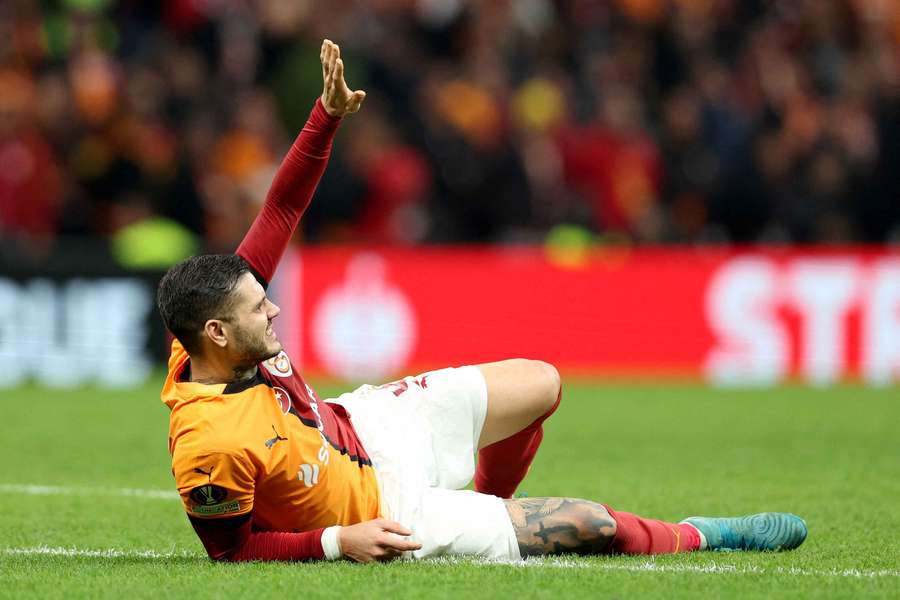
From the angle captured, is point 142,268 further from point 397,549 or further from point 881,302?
point 397,549

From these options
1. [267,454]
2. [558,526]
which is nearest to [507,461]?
[558,526]

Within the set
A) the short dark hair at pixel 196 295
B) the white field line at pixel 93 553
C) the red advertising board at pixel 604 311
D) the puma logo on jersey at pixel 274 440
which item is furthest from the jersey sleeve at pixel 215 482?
the red advertising board at pixel 604 311

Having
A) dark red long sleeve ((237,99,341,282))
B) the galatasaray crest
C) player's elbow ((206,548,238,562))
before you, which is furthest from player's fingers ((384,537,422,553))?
dark red long sleeve ((237,99,341,282))

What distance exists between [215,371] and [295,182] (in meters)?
0.80

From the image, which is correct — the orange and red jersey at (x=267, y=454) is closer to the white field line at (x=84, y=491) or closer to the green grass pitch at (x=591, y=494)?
the green grass pitch at (x=591, y=494)

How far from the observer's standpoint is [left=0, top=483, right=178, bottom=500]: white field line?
303 inches

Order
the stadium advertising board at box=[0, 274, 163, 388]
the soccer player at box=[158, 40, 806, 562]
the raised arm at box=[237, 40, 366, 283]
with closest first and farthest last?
the soccer player at box=[158, 40, 806, 562] → the raised arm at box=[237, 40, 366, 283] → the stadium advertising board at box=[0, 274, 163, 388]

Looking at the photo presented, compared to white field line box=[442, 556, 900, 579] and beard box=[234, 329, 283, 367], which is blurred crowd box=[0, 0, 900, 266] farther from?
white field line box=[442, 556, 900, 579]

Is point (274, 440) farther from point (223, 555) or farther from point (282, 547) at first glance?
point (223, 555)

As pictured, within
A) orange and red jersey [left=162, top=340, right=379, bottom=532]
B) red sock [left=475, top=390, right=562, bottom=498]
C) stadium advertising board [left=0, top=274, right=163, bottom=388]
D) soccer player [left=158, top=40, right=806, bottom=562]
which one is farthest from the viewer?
stadium advertising board [left=0, top=274, right=163, bottom=388]

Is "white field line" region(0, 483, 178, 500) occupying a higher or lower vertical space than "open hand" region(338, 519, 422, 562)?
lower

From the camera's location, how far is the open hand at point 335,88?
5.39 meters

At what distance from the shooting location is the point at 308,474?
5324 mm

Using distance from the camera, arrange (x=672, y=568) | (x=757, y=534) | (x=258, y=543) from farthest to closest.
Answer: (x=757, y=534), (x=258, y=543), (x=672, y=568)
